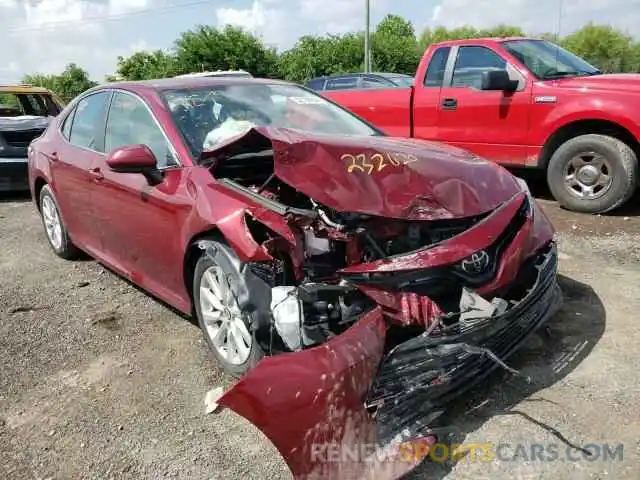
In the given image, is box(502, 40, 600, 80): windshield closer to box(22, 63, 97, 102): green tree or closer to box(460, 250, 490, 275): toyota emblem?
box(460, 250, 490, 275): toyota emblem

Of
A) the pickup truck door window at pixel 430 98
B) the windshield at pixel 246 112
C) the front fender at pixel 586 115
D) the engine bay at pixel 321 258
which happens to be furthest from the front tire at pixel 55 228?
the front fender at pixel 586 115

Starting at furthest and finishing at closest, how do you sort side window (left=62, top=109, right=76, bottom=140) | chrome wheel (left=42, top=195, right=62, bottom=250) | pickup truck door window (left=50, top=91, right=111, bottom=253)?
chrome wheel (left=42, top=195, right=62, bottom=250), side window (left=62, top=109, right=76, bottom=140), pickup truck door window (left=50, top=91, right=111, bottom=253)

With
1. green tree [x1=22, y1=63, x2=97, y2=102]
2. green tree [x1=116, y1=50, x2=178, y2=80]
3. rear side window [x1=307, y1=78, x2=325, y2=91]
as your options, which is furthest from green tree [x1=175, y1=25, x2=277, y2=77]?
rear side window [x1=307, y1=78, x2=325, y2=91]

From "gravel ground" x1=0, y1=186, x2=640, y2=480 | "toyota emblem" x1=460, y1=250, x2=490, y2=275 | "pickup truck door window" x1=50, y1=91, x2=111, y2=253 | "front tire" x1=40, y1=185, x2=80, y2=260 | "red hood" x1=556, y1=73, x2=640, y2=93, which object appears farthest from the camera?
"red hood" x1=556, y1=73, x2=640, y2=93

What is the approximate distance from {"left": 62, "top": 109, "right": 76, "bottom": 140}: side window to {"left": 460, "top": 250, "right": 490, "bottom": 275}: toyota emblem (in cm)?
365

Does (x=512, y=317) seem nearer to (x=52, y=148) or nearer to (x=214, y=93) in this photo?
(x=214, y=93)

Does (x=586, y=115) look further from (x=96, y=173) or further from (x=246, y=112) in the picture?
(x=96, y=173)

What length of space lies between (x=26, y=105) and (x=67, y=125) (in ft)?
19.4

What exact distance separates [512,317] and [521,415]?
46cm

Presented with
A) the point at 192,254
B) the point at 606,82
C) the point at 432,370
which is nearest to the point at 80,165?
the point at 192,254

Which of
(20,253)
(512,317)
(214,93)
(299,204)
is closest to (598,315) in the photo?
(512,317)

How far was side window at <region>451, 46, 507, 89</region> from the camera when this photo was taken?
6.89m

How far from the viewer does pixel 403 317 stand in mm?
2689

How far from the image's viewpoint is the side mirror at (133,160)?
138 inches
